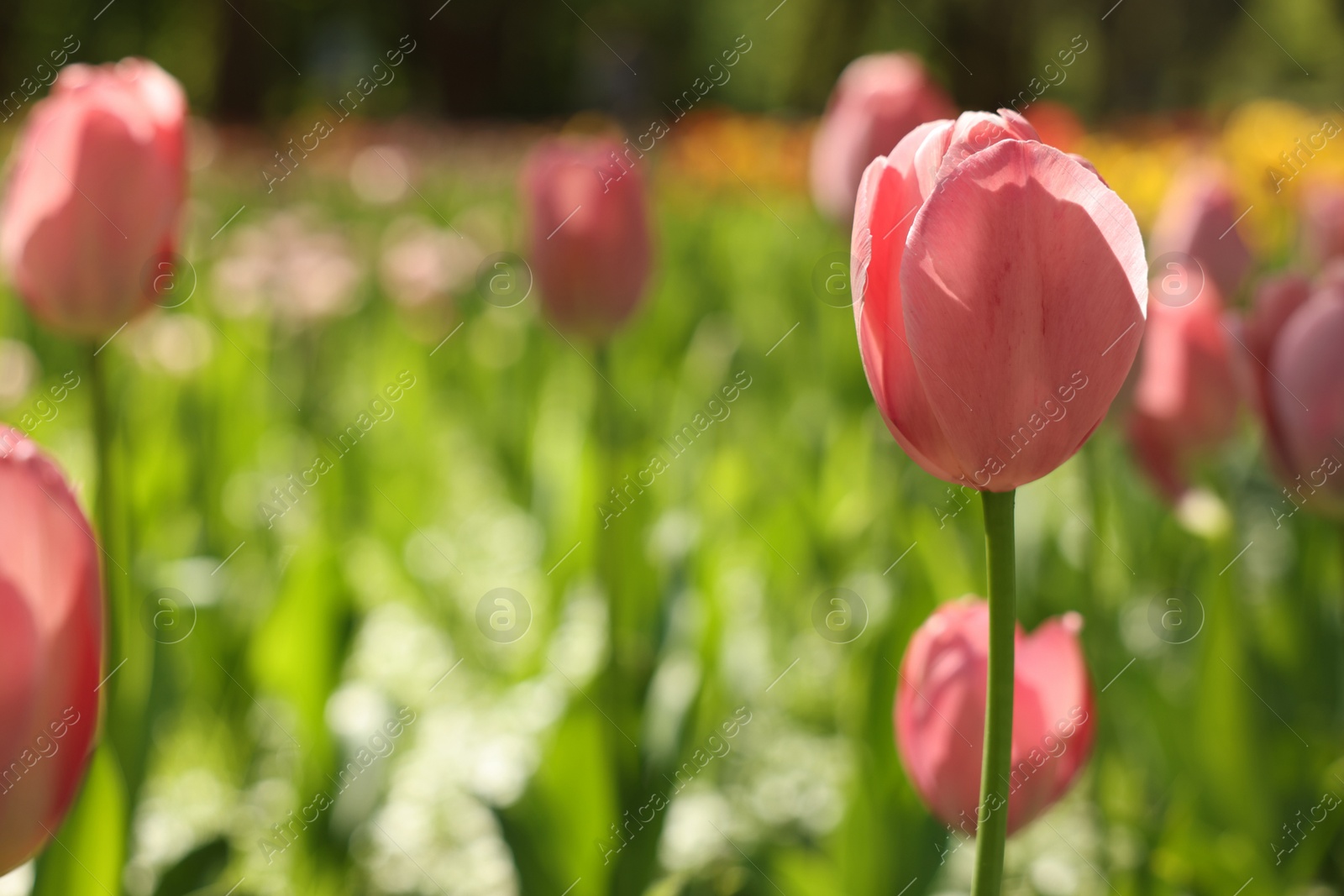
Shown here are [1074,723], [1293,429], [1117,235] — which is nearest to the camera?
[1117,235]

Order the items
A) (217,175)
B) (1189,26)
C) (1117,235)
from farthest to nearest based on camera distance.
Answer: (1189,26) → (217,175) → (1117,235)

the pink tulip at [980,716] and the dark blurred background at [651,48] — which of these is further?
the dark blurred background at [651,48]

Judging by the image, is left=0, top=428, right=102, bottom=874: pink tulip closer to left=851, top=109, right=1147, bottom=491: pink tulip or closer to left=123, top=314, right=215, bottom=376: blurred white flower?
left=851, top=109, right=1147, bottom=491: pink tulip

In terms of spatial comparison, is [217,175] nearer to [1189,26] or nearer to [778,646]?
[778,646]

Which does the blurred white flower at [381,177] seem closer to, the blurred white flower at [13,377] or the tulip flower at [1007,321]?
the blurred white flower at [13,377]

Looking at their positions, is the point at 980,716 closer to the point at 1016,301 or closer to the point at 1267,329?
the point at 1016,301

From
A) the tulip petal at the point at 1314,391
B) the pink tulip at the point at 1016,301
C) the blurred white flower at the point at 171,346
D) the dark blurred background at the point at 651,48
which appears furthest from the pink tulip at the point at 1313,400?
the dark blurred background at the point at 651,48

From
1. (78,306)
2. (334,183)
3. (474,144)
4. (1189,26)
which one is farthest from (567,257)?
(1189,26)
